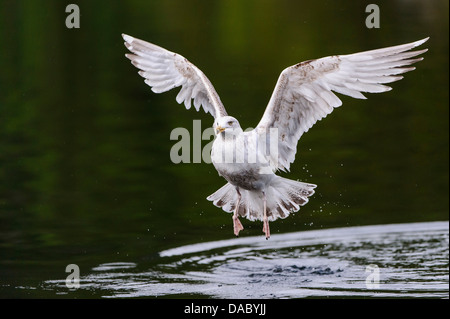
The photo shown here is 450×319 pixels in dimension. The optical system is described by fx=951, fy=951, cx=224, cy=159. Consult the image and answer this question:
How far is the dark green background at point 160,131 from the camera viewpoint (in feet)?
39.2

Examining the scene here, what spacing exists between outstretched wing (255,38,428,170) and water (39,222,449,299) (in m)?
1.57

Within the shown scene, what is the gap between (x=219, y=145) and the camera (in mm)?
8938

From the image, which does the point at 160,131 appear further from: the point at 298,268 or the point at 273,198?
the point at 273,198

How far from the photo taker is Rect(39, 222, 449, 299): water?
9.54 metres

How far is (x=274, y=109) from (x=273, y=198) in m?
1.13

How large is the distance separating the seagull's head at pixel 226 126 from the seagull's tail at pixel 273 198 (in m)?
1.08

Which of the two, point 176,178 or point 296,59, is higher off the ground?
point 296,59

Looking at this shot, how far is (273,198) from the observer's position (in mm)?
9812

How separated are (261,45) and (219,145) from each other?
16.0m
